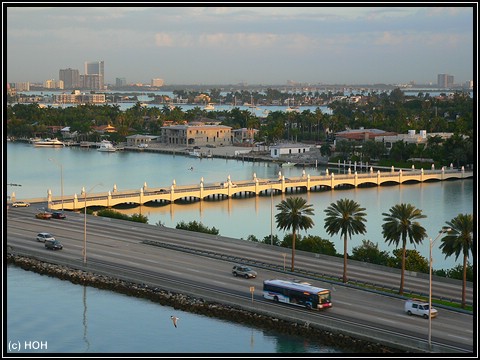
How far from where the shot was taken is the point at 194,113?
628ft

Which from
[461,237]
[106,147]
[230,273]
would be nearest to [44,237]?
[230,273]

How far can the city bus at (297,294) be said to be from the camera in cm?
3478

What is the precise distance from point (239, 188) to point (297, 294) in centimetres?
4631

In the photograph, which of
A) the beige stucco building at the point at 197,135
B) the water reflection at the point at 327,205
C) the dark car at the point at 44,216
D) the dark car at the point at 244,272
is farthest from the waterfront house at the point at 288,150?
the dark car at the point at 244,272

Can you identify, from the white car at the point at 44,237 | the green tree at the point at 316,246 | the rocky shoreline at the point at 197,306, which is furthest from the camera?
the white car at the point at 44,237

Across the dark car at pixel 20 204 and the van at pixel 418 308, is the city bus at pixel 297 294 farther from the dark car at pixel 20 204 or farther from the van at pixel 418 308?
the dark car at pixel 20 204

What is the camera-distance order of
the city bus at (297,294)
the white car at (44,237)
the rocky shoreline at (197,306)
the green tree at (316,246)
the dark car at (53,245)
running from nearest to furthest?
the rocky shoreline at (197,306), the city bus at (297,294), the dark car at (53,245), the green tree at (316,246), the white car at (44,237)

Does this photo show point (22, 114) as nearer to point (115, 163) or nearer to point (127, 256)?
point (115, 163)

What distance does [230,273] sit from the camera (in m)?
41.5

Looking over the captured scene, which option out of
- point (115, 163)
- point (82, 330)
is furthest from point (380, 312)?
point (115, 163)

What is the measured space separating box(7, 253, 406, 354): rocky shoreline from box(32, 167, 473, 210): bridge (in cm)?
1790

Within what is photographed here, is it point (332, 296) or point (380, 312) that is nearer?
point (380, 312)

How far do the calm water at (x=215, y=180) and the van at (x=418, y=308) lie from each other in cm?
1425

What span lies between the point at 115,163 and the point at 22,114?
75001mm
